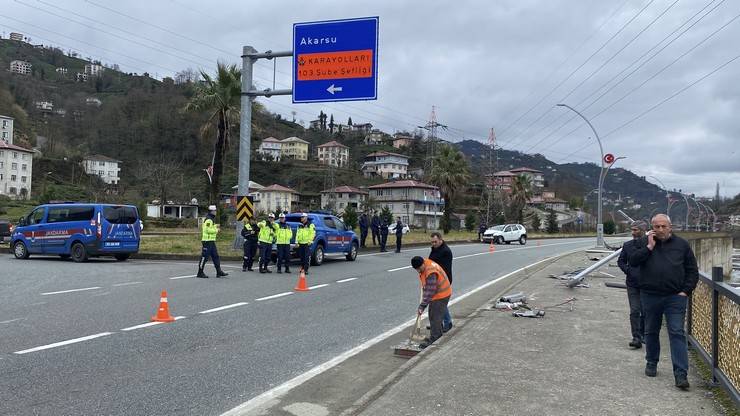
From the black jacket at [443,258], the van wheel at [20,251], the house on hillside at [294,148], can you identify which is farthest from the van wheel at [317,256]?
the house on hillside at [294,148]

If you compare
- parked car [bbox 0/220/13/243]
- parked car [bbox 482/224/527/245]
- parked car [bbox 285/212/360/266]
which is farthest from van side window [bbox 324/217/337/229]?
parked car [bbox 482/224/527/245]

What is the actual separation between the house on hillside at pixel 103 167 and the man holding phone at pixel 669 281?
10605 centimetres

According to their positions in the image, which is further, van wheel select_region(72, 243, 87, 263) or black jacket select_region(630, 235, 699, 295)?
van wheel select_region(72, 243, 87, 263)

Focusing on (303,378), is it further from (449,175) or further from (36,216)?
(449,175)

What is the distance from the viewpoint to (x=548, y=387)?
555 centimetres

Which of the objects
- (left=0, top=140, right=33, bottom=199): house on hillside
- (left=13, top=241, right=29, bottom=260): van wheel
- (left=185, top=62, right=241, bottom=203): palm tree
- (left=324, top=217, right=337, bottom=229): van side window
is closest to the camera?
(left=13, top=241, right=29, bottom=260): van wheel

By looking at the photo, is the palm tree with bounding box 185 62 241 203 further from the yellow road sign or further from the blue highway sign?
the blue highway sign

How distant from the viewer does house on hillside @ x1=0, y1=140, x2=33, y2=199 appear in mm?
99600

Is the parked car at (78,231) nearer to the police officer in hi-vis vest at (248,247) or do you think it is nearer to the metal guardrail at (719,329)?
the police officer in hi-vis vest at (248,247)

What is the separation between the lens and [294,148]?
154 metres

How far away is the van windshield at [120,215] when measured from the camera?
19.3 m

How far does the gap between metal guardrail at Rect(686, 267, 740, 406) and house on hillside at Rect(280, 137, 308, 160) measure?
145708 mm

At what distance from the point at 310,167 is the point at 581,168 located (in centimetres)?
10589

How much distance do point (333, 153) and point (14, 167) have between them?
236ft
